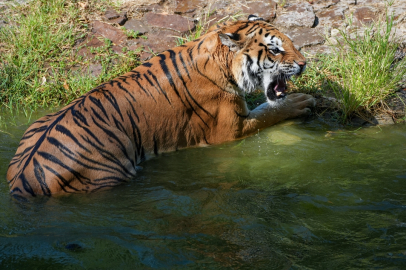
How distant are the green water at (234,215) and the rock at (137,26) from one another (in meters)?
2.62

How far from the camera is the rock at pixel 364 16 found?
6.05 meters

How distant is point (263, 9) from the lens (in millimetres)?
6406

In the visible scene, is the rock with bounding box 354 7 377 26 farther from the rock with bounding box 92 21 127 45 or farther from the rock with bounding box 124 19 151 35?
the rock with bounding box 92 21 127 45

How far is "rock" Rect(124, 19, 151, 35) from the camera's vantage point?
6253 millimetres

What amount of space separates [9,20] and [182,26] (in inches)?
100

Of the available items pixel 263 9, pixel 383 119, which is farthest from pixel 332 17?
pixel 383 119

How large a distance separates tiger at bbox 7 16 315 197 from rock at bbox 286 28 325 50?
1657mm

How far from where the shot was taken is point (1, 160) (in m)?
4.06

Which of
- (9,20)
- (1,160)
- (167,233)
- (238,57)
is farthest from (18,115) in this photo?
(167,233)

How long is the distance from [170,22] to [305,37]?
1.92 metres

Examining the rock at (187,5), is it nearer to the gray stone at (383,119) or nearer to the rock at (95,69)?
the rock at (95,69)

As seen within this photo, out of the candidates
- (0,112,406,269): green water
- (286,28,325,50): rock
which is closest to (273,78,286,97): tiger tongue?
(0,112,406,269): green water

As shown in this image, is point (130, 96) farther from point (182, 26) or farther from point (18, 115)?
point (182, 26)

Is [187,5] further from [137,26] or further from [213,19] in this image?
[137,26]
